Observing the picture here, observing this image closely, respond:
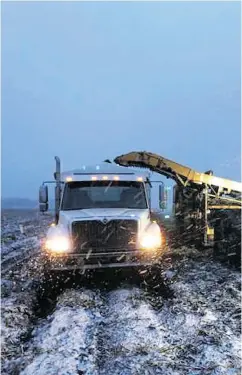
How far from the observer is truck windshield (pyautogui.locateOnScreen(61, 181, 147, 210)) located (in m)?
9.49

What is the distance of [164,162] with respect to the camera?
13.5 meters

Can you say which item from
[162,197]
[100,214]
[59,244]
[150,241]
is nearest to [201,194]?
[162,197]

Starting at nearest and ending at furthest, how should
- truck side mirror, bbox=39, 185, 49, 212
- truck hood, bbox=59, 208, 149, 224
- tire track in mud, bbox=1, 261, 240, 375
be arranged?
tire track in mud, bbox=1, 261, 240, 375, truck hood, bbox=59, 208, 149, 224, truck side mirror, bbox=39, 185, 49, 212

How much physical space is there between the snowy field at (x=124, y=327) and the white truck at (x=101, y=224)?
67cm

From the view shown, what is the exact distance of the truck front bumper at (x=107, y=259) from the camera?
27.2 feet

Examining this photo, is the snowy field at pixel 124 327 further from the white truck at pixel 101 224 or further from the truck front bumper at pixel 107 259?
the white truck at pixel 101 224

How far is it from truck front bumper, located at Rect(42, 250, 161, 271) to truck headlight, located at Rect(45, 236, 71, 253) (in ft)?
0.42

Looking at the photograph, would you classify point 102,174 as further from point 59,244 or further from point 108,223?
point 59,244

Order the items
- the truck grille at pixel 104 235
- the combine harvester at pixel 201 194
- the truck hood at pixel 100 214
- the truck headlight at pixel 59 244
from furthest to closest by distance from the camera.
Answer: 1. the combine harvester at pixel 201 194
2. the truck hood at pixel 100 214
3. the truck grille at pixel 104 235
4. the truck headlight at pixel 59 244

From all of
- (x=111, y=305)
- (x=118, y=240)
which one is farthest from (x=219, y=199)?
(x=111, y=305)

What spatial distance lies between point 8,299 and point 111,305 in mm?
1997

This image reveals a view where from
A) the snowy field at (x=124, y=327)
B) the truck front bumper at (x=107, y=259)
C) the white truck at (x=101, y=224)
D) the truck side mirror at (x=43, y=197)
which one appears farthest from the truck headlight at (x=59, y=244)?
the truck side mirror at (x=43, y=197)

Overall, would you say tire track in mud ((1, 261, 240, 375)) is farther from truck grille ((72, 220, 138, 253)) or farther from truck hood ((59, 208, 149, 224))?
truck hood ((59, 208, 149, 224))

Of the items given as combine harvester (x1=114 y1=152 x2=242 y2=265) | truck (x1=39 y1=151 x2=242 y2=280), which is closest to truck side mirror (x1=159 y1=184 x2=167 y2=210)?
truck (x1=39 y1=151 x2=242 y2=280)
